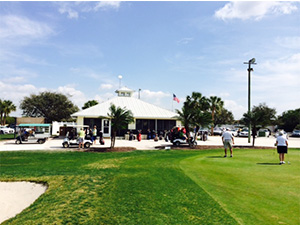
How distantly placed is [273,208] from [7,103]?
74.1 metres

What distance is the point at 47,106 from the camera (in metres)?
56.8

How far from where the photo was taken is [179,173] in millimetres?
9305

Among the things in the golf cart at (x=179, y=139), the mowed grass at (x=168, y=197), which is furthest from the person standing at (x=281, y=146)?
the golf cart at (x=179, y=139)

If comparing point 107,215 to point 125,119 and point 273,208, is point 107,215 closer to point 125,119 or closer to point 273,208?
point 273,208

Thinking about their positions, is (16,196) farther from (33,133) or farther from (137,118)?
(137,118)

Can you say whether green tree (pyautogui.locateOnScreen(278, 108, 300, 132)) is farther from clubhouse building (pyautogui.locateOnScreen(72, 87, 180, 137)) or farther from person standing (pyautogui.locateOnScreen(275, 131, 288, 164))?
person standing (pyautogui.locateOnScreen(275, 131, 288, 164))

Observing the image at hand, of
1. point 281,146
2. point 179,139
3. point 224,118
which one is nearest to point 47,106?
point 179,139

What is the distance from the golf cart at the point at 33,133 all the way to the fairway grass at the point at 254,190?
1919 cm

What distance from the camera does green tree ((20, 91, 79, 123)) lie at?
184ft

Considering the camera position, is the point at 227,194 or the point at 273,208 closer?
the point at 273,208

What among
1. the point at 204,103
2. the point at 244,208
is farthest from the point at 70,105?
the point at 244,208

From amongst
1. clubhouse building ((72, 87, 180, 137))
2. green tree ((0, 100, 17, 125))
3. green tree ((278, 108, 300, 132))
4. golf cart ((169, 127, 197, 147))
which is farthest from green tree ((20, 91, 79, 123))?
green tree ((278, 108, 300, 132))

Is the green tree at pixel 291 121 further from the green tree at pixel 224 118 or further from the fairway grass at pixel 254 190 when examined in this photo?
the fairway grass at pixel 254 190

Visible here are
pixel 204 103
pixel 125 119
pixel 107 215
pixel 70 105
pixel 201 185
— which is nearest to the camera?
pixel 107 215
